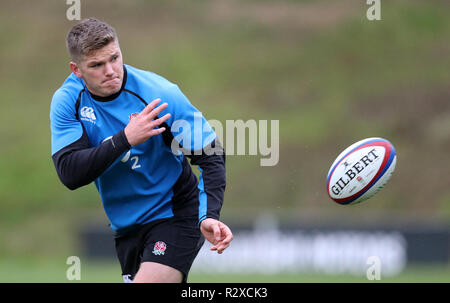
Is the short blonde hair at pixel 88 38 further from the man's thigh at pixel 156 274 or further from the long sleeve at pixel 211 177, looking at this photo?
the man's thigh at pixel 156 274

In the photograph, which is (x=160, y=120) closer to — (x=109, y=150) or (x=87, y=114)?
(x=109, y=150)

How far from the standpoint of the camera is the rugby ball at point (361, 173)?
5.17 metres

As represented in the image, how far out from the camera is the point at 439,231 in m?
11.3

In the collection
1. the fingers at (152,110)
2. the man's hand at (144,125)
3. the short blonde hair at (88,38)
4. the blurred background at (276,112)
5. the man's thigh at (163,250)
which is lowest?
the man's thigh at (163,250)

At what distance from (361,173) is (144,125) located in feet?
5.90

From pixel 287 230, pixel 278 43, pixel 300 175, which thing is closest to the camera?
pixel 287 230

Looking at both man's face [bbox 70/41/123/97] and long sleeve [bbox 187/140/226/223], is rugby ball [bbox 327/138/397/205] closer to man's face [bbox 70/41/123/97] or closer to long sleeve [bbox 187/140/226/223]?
long sleeve [bbox 187/140/226/223]

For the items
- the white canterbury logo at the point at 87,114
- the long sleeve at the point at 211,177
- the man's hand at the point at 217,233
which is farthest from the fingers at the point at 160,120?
the man's hand at the point at 217,233

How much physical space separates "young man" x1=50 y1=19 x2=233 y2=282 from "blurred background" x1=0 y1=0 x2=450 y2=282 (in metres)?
6.35

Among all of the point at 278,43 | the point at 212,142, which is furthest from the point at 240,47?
the point at 212,142

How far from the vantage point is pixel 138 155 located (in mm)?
4551

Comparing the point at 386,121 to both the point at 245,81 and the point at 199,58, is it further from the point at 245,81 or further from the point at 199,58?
the point at 199,58

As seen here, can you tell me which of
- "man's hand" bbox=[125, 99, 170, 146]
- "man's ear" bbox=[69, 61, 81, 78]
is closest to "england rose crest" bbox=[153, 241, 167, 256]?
"man's hand" bbox=[125, 99, 170, 146]

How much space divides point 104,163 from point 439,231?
832cm
